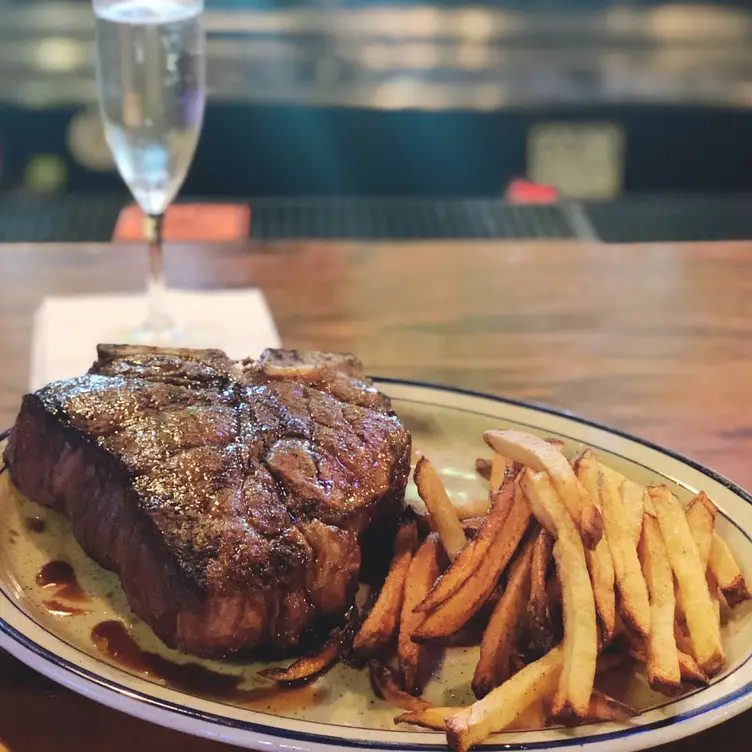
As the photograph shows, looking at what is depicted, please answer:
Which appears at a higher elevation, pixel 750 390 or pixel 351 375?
pixel 351 375

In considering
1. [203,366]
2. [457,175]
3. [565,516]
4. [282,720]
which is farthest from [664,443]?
[457,175]

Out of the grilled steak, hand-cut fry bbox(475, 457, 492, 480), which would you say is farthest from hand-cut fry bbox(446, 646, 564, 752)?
hand-cut fry bbox(475, 457, 492, 480)

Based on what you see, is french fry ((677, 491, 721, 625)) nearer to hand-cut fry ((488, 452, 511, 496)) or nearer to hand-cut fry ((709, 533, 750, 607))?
hand-cut fry ((709, 533, 750, 607))

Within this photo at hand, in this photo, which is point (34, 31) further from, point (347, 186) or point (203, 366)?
point (203, 366)

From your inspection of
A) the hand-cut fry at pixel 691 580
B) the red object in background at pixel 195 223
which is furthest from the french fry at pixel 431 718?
the red object in background at pixel 195 223

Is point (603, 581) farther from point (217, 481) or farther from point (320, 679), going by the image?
point (217, 481)

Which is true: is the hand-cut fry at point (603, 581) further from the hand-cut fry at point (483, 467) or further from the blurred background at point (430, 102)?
the blurred background at point (430, 102)
